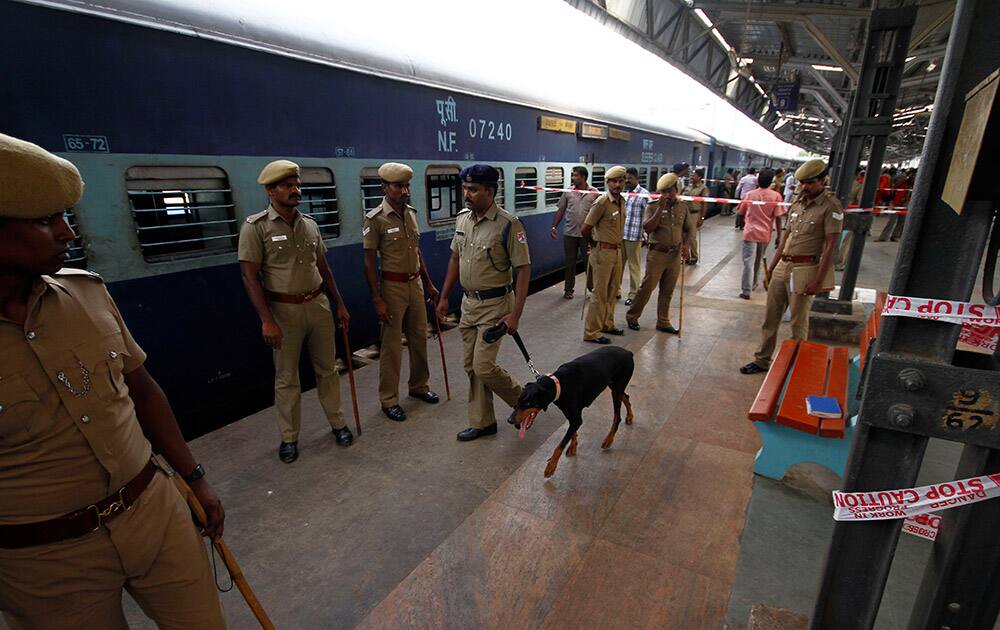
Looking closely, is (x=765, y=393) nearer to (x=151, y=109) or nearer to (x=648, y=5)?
(x=151, y=109)

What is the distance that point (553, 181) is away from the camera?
8.26 m

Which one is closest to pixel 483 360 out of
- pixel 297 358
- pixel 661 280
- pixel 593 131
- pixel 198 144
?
pixel 297 358

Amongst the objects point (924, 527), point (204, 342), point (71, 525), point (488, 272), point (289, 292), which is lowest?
point (924, 527)

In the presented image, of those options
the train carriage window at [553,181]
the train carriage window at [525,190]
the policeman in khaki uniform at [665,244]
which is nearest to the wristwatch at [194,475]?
the policeman in khaki uniform at [665,244]

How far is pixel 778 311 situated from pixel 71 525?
5.36 metres

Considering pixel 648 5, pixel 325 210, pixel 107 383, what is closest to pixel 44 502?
pixel 107 383

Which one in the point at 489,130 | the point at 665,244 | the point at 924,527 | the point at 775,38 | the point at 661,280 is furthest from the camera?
the point at 775,38

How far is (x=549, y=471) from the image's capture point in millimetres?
3209

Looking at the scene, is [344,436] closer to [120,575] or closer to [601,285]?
[120,575]

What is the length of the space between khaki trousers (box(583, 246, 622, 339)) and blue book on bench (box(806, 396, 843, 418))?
2.86 metres

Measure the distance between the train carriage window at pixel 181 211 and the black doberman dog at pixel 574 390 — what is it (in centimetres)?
252

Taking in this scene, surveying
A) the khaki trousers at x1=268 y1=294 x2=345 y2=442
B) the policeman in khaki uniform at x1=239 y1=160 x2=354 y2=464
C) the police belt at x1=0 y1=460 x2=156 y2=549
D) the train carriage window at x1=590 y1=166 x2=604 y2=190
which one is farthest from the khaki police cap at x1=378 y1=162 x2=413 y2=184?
the train carriage window at x1=590 y1=166 x2=604 y2=190

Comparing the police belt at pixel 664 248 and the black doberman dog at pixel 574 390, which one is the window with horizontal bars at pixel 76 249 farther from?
the police belt at pixel 664 248

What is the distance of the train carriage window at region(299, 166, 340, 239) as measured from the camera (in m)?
4.25
